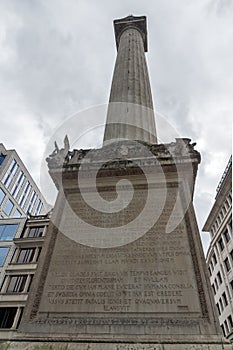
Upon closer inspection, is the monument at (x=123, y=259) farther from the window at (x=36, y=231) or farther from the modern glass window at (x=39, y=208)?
the modern glass window at (x=39, y=208)

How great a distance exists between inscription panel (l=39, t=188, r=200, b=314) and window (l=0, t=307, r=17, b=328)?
21520 mm

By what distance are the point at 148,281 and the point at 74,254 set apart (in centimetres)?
161

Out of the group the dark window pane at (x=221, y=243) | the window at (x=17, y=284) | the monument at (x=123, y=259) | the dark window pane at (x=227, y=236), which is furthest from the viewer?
the dark window pane at (x=221, y=243)

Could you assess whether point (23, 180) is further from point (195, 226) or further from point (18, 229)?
point (195, 226)

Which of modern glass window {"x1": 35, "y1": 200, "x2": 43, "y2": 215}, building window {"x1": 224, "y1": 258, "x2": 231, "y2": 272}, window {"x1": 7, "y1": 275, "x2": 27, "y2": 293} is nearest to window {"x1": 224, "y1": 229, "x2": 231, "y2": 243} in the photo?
building window {"x1": 224, "y1": 258, "x2": 231, "y2": 272}

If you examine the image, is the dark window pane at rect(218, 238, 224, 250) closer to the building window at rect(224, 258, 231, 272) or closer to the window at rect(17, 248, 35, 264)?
the building window at rect(224, 258, 231, 272)

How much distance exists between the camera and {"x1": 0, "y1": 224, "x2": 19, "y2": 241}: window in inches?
1140

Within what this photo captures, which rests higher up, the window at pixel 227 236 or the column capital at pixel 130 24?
the column capital at pixel 130 24

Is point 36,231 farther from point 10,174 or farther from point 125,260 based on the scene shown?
point 125,260

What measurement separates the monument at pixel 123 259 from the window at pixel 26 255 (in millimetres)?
22587

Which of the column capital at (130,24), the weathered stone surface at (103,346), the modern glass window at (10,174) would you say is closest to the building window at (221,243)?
the column capital at (130,24)

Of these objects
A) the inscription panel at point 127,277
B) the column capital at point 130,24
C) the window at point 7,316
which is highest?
the column capital at point 130,24

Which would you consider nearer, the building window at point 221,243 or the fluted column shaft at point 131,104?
the fluted column shaft at point 131,104

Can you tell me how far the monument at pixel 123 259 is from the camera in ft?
13.0
